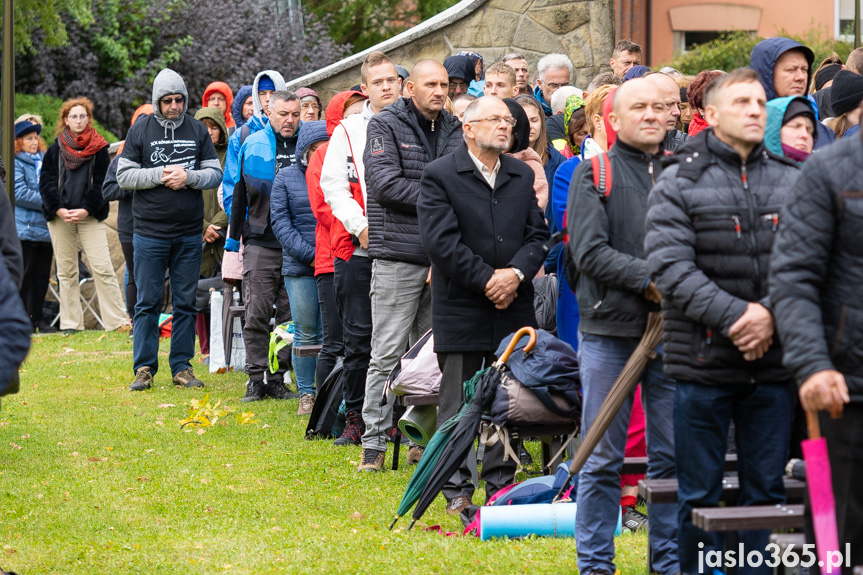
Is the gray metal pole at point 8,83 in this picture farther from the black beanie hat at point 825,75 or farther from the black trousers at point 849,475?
the black trousers at point 849,475

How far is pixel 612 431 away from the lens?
544 cm

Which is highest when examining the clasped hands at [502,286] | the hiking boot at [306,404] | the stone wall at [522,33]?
the stone wall at [522,33]

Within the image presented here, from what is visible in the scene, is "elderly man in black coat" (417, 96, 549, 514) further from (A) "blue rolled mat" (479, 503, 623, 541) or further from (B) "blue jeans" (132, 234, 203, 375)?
(B) "blue jeans" (132, 234, 203, 375)

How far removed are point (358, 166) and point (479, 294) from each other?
1.98m

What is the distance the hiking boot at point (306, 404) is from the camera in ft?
33.5

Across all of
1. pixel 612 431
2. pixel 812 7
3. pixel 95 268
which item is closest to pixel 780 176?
pixel 612 431

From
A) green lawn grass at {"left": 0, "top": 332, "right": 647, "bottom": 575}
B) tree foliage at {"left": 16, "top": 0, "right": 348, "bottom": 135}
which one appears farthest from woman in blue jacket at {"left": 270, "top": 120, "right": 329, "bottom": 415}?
tree foliage at {"left": 16, "top": 0, "right": 348, "bottom": 135}

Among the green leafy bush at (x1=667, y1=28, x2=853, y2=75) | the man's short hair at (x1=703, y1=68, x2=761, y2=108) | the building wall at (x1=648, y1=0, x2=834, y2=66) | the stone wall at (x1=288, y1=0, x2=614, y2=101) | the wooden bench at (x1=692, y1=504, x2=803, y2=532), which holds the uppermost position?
the building wall at (x1=648, y1=0, x2=834, y2=66)

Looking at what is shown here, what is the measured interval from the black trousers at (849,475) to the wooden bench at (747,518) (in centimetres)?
42

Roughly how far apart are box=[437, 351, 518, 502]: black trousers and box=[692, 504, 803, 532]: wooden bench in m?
2.25

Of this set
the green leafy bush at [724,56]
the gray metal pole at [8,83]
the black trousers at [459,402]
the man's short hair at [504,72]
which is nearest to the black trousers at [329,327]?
the black trousers at [459,402]

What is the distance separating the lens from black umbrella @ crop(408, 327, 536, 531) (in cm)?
638

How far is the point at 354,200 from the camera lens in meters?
8.37

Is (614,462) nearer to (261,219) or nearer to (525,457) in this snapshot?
(525,457)
